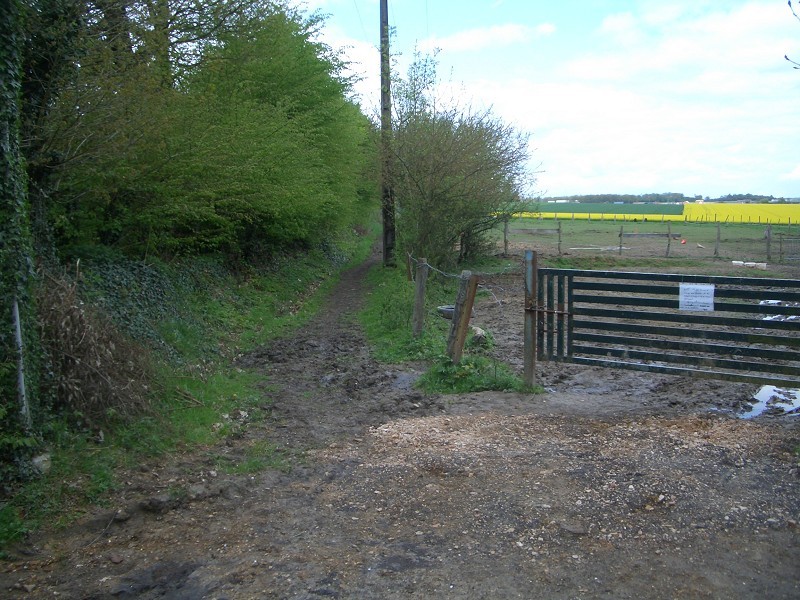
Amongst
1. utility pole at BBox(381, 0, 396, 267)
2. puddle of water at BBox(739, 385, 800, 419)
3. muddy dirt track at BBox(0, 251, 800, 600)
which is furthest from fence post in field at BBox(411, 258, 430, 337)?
utility pole at BBox(381, 0, 396, 267)

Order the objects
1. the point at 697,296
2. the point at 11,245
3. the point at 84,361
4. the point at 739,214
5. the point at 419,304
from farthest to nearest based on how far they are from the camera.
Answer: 1. the point at 739,214
2. the point at 419,304
3. the point at 697,296
4. the point at 84,361
5. the point at 11,245

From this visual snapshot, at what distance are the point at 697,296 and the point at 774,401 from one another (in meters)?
1.85

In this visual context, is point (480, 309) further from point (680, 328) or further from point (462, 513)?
point (462, 513)

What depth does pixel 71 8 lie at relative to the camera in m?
7.32

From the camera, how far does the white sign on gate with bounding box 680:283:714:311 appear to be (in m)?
7.39

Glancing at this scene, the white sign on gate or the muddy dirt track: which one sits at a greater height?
the white sign on gate

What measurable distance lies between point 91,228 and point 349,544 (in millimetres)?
8266

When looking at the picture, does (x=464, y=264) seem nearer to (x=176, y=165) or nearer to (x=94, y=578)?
(x=176, y=165)

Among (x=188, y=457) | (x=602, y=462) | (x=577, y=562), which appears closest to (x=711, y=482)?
(x=602, y=462)

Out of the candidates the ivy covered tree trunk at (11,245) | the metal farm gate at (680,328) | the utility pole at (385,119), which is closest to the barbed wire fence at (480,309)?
the metal farm gate at (680,328)

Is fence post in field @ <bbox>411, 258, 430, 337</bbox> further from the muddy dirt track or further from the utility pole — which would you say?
the utility pole

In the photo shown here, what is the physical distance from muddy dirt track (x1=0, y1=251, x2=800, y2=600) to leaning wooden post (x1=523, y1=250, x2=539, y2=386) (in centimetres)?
59

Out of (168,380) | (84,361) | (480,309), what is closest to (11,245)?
(84,361)

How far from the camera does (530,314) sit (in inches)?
330
